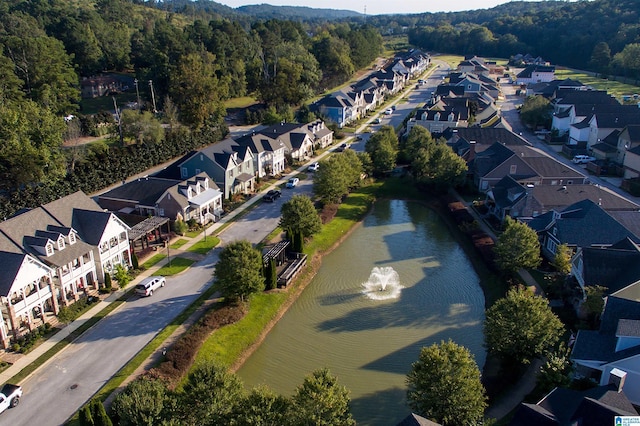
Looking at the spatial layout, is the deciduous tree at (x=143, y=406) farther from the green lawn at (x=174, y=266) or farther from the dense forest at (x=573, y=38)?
the dense forest at (x=573, y=38)

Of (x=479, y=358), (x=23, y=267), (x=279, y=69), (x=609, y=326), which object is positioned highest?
(x=279, y=69)

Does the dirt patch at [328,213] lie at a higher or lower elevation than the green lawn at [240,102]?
lower

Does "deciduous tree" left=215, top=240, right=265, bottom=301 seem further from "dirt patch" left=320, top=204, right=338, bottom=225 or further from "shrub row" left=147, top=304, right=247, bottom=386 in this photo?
"dirt patch" left=320, top=204, right=338, bottom=225

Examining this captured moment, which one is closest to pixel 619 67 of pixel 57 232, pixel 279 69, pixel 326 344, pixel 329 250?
pixel 279 69

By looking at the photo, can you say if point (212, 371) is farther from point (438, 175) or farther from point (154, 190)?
point (438, 175)

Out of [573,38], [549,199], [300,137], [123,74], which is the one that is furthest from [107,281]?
[573,38]

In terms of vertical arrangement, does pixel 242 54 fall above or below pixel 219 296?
above

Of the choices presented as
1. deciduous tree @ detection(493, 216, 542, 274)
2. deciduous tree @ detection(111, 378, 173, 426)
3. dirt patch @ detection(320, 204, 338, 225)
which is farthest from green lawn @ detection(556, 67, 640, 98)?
deciduous tree @ detection(111, 378, 173, 426)

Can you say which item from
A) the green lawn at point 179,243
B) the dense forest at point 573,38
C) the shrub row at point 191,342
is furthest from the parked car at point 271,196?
the dense forest at point 573,38
